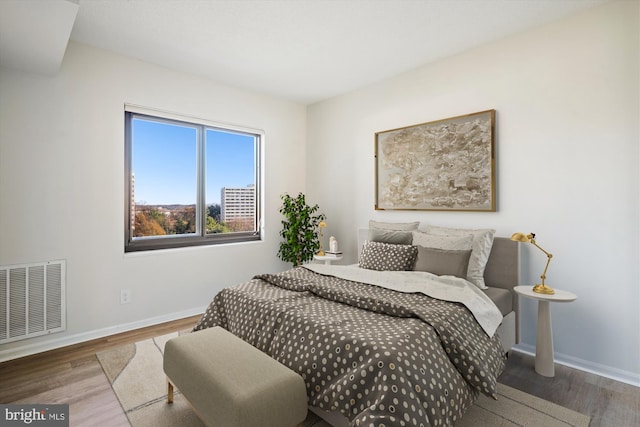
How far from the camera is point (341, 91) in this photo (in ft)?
13.8

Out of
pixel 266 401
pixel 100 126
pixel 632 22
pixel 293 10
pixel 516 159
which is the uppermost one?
pixel 293 10

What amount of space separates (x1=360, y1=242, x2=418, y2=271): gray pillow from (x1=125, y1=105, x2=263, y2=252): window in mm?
1772

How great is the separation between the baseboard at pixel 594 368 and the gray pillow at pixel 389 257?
1166mm

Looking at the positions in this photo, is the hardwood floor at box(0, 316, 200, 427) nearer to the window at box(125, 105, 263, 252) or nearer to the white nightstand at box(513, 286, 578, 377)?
the window at box(125, 105, 263, 252)

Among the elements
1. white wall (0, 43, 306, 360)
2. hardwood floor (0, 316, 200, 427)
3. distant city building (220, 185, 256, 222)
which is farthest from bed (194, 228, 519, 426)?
distant city building (220, 185, 256, 222)

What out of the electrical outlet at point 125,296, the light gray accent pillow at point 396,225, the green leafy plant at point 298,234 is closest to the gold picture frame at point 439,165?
the light gray accent pillow at point 396,225

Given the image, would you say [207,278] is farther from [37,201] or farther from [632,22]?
[632,22]

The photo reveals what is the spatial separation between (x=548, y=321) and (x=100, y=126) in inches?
156

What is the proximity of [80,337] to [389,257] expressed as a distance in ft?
9.09

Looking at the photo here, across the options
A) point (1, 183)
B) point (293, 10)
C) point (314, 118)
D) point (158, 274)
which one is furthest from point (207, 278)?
A: point (293, 10)

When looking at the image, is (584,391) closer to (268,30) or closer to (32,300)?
(268,30)

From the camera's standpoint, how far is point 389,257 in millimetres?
2975

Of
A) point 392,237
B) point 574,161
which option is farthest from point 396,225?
point 574,161

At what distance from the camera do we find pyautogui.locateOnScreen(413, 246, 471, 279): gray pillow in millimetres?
2635
